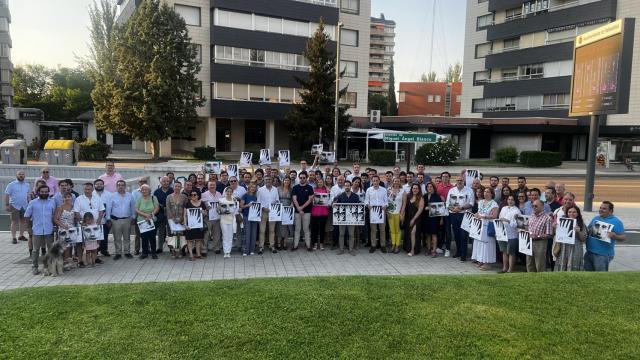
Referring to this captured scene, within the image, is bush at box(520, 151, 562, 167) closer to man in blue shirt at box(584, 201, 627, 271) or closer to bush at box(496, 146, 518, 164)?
bush at box(496, 146, 518, 164)

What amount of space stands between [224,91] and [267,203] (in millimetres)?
32620

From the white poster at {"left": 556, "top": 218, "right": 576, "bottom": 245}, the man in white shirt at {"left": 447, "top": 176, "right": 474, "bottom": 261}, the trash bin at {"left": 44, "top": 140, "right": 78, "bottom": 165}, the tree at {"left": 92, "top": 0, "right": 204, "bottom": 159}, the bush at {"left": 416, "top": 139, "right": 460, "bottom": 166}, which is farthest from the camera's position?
the bush at {"left": 416, "top": 139, "right": 460, "bottom": 166}

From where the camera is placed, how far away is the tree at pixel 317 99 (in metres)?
36.4

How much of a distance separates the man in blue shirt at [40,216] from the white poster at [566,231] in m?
9.87

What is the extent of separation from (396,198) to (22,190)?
30.6ft

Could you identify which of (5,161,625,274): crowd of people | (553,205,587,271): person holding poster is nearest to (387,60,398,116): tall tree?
(5,161,625,274): crowd of people

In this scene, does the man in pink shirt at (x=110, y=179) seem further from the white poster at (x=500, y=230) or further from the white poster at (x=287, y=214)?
the white poster at (x=500, y=230)

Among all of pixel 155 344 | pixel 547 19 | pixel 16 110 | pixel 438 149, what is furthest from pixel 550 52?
pixel 16 110

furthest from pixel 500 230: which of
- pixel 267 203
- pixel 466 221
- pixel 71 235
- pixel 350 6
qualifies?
pixel 350 6

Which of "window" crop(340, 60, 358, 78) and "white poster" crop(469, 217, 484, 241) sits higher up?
"window" crop(340, 60, 358, 78)

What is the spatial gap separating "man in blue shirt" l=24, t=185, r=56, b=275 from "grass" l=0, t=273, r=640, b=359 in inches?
125

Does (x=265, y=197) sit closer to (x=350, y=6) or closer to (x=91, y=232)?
(x=91, y=232)

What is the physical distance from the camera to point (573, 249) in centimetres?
870

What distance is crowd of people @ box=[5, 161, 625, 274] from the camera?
9062mm
